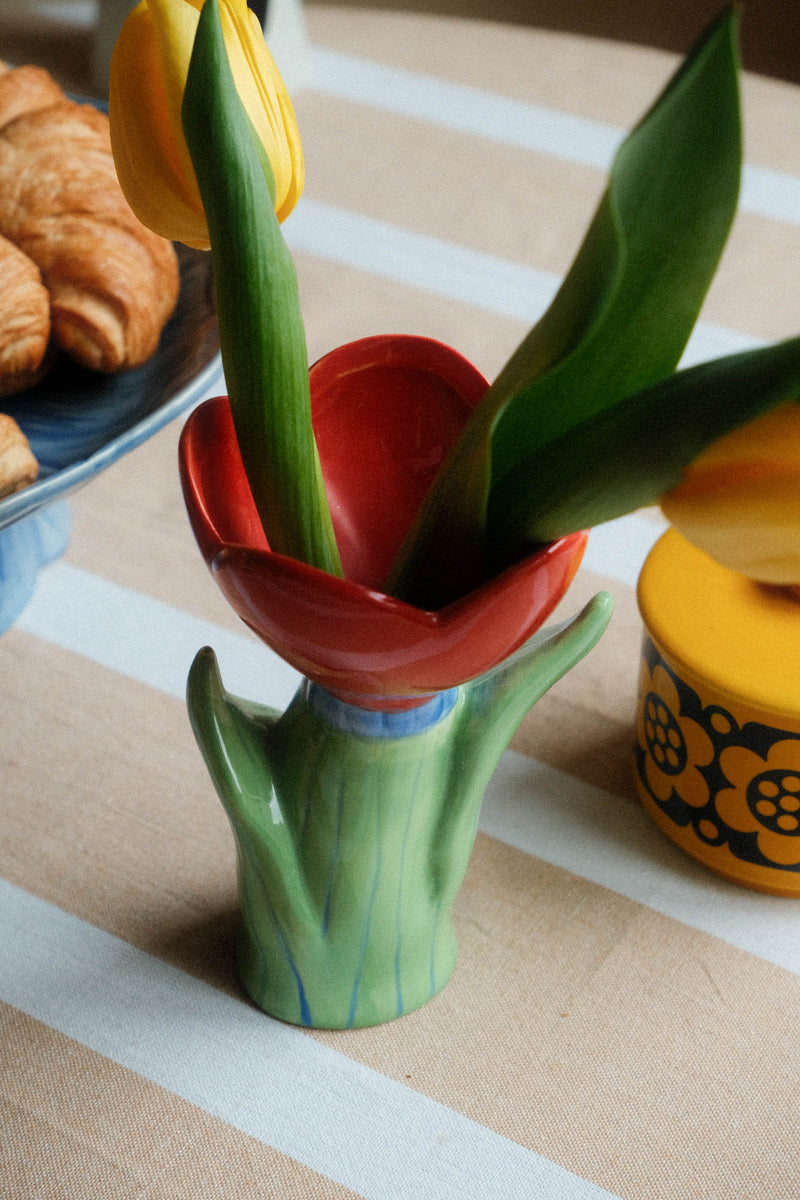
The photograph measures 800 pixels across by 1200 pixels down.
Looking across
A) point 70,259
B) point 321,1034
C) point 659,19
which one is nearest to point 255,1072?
point 321,1034

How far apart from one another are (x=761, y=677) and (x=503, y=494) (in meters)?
0.18

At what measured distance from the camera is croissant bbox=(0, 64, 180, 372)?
1.80 ft

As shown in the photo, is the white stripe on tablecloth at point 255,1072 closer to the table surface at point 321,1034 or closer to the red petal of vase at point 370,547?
the table surface at point 321,1034

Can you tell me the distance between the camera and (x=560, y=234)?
885 millimetres

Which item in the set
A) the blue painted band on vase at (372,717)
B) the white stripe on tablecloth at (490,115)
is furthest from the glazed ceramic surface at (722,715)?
the white stripe on tablecloth at (490,115)

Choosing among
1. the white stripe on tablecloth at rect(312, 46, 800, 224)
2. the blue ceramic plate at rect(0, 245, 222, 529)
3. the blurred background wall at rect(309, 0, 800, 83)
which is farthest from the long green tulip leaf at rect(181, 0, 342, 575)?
the blurred background wall at rect(309, 0, 800, 83)

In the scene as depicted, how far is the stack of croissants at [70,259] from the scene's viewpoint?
542 mm

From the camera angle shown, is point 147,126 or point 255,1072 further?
point 255,1072

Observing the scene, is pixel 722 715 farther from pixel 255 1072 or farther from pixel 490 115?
pixel 490 115

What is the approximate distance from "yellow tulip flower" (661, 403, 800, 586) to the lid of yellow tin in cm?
17

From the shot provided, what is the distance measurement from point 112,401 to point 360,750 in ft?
0.82

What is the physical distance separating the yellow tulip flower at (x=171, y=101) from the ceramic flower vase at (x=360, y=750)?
0.22 feet

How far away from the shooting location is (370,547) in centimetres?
40

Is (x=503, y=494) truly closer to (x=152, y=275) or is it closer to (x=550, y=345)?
(x=550, y=345)
